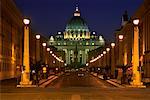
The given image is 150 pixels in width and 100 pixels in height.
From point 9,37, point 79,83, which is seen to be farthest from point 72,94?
point 9,37

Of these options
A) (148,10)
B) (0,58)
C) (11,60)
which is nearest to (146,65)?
(148,10)

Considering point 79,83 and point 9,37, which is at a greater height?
point 9,37

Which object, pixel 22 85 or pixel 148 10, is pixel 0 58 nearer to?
pixel 148 10

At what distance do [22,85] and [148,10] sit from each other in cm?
3940

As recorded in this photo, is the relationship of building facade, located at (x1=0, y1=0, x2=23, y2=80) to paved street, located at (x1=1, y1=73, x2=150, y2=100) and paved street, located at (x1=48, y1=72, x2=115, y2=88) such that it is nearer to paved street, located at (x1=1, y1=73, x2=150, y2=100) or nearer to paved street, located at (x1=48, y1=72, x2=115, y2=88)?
paved street, located at (x1=48, y1=72, x2=115, y2=88)

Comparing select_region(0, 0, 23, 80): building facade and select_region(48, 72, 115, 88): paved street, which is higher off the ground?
select_region(0, 0, 23, 80): building facade

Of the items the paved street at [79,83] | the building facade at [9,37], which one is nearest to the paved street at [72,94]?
the paved street at [79,83]

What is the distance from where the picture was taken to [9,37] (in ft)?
320

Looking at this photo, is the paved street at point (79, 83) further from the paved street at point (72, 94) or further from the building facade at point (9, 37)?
the paved street at point (72, 94)

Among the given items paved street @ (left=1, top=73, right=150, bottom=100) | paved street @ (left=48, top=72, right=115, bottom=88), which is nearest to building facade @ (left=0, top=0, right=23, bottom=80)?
paved street @ (left=48, top=72, right=115, bottom=88)

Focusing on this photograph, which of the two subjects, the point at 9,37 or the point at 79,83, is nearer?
the point at 79,83

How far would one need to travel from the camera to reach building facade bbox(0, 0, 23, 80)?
8412 cm

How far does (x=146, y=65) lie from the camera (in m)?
84.1

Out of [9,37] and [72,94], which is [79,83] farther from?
[72,94]
